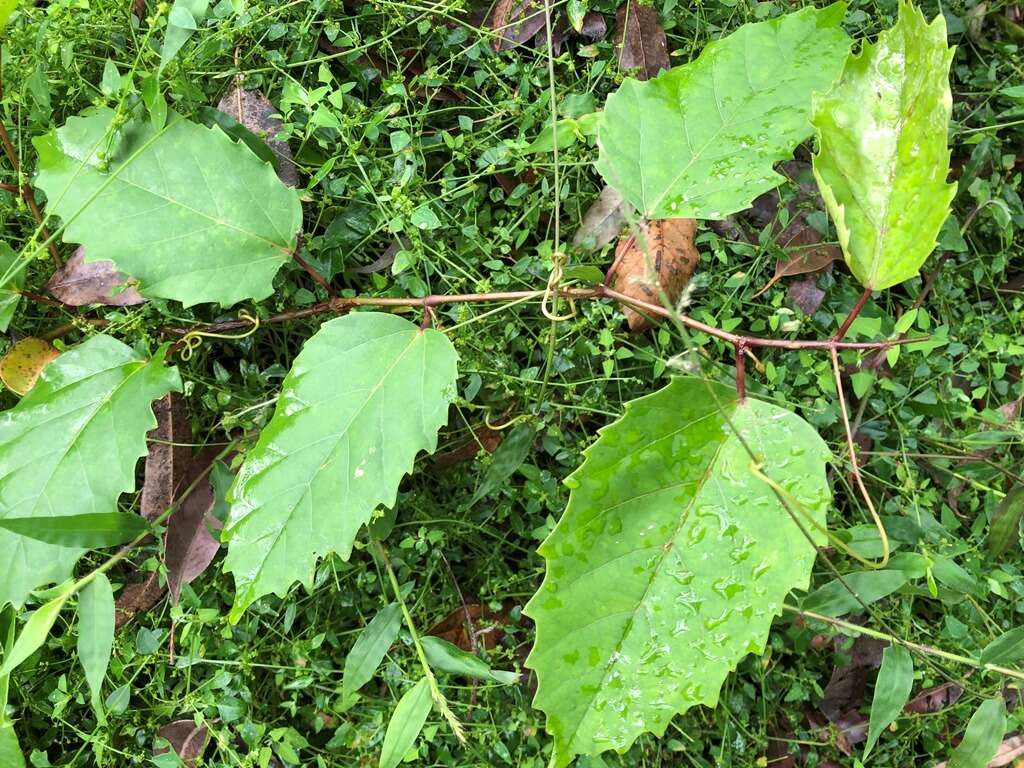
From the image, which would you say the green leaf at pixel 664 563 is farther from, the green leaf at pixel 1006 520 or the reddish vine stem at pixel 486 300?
the green leaf at pixel 1006 520

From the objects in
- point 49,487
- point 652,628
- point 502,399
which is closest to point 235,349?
point 49,487

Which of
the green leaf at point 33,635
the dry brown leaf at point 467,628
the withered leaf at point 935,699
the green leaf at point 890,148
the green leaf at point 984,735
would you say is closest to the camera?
the green leaf at point 890,148

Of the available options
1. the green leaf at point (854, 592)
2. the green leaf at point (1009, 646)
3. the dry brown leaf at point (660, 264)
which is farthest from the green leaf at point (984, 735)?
the dry brown leaf at point (660, 264)

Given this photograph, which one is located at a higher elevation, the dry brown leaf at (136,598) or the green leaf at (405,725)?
the dry brown leaf at (136,598)

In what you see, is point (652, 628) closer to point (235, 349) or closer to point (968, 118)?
point (235, 349)

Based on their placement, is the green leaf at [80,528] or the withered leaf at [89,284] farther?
the withered leaf at [89,284]

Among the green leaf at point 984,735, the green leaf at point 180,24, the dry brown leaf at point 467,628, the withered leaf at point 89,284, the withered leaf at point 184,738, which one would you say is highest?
the green leaf at point 180,24
